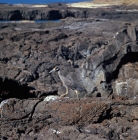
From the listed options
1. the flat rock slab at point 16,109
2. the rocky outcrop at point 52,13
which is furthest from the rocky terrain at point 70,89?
the rocky outcrop at point 52,13

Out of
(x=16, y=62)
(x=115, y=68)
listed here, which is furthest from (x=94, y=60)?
(x=16, y=62)

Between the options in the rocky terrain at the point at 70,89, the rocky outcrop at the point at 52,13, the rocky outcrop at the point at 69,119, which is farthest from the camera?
the rocky outcrop at the point at 52,13

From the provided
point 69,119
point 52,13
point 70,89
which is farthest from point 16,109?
point 52,13

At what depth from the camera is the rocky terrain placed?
16.3 feet

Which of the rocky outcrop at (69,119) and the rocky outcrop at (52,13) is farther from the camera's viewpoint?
the rocky outcrop at (52,13)

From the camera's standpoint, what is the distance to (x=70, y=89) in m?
8.23

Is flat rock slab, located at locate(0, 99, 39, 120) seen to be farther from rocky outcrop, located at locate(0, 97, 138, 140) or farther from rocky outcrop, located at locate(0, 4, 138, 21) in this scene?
rocky outcrop, located at locate(0, 4, 138, 21)

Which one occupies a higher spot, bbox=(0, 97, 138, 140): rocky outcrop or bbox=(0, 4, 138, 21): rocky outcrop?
bbox=(0, 4, 138, 21): rocky outcrop

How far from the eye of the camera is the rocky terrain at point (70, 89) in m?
4.97

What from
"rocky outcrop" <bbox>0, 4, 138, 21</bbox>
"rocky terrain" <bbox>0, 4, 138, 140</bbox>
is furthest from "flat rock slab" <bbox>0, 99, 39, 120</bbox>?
"rocky outcrop" <bbox>0, 4, 138, 21</bbox>

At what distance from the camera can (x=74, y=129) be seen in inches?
192

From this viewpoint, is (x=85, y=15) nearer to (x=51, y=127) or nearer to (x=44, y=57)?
(x=44, y=57)

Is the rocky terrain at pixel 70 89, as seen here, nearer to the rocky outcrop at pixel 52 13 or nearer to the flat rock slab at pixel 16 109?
the flat rock slab at pixel 16 109

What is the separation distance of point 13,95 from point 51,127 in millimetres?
3070
